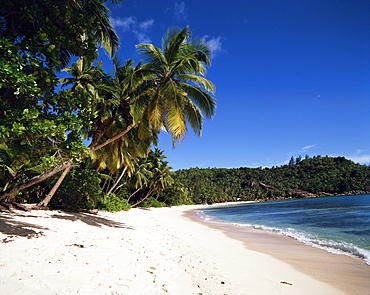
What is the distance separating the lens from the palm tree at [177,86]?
8759 mm

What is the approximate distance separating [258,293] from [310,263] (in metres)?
3.02

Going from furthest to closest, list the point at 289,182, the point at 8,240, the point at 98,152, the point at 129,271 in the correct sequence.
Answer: the point at 289,182 → the point at 98,152 → the point at 8,240 → the point at 129,271

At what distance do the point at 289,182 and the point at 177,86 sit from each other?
116204 mm

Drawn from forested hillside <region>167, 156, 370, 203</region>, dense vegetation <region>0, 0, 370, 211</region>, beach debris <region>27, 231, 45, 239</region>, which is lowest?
beach debris <region>27, 231, 45, 239</region>

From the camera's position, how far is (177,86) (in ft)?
30.2

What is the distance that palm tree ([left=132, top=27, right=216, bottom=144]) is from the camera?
345 inches

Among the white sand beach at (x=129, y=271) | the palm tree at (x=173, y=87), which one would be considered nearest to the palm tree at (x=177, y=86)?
the palm tree at (x=173, y=87)

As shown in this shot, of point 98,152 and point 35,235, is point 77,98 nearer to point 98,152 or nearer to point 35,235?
point 35,235

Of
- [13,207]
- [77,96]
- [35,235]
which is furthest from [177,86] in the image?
[13,207]

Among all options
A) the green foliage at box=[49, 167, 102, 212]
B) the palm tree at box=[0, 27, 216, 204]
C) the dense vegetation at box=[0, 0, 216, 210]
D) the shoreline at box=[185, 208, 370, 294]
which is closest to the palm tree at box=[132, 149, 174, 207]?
the dense vegetation at box=[0, 0, 216, 210]

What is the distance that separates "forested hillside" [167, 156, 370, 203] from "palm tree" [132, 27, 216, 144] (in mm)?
71879

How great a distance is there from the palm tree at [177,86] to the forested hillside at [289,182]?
7188 centimetres

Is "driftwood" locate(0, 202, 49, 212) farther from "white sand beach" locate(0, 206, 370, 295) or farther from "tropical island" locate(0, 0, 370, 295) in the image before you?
"white sand beach" locate(0, 206, 370, 295)

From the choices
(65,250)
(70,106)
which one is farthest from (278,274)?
(70,106)
